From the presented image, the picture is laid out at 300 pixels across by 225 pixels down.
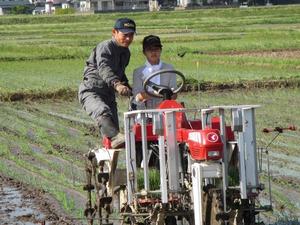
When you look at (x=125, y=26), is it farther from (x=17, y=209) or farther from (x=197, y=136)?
(x=17, y=209)

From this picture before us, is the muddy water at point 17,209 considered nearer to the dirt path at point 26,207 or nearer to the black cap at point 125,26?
the dirt path at point 26,207

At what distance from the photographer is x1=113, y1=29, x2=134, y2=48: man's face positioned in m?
5.82

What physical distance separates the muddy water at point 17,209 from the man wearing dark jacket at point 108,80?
116cm

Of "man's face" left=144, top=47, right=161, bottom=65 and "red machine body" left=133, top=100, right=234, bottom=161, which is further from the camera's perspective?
"man's face" left=144, top=47, right=161, bottom=65

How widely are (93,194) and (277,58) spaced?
607 inches

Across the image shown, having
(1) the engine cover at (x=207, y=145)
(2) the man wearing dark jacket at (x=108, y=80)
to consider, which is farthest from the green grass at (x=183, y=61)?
(1) the engine cover at (x=207, y=145)

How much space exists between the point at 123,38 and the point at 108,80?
0.34 m

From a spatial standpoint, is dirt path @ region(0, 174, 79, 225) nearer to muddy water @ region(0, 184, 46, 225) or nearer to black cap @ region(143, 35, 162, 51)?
muddy water @ region(0, 184, 46, 225)

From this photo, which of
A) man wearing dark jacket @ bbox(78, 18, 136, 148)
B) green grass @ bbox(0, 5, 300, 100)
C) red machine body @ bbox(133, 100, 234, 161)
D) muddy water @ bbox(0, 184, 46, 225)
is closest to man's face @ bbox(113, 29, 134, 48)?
man wearing dark jacket @ bbox(78, 18, 136, 148)

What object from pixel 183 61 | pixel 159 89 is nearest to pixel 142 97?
pixel 159 89

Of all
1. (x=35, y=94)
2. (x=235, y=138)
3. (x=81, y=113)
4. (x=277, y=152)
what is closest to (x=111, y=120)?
(x=235, y=138)

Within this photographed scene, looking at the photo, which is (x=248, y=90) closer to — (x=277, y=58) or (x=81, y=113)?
(x=81, y=113)

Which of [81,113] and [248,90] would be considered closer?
[81,113]

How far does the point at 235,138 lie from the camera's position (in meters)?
5.41
